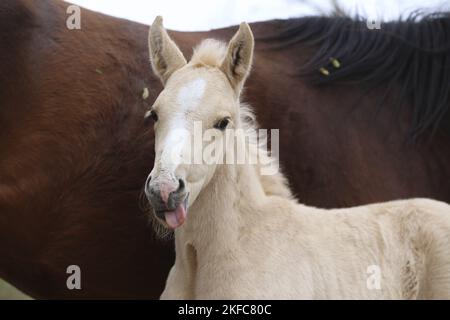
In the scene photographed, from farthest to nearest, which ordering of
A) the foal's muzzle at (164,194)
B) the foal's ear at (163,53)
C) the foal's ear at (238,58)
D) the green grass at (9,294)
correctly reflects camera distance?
the green grass at (9,294), the foal's ear at (163,53), the foal's ear at (238,58), the foal's muzzle at (164,194)

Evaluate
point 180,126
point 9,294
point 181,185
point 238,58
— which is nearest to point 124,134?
point 238,58

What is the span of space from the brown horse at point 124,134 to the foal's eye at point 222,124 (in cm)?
108

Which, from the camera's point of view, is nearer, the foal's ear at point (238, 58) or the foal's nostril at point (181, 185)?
the foal's nostril at point (181, 185)

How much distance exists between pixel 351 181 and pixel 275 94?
0.70m

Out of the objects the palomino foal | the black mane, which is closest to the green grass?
the black mane

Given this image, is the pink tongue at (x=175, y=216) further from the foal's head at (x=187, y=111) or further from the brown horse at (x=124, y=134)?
the brown horse at (x=124, y=134)

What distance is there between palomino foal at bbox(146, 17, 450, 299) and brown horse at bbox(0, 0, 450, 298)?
2.66 feet

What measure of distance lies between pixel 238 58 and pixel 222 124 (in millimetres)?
361

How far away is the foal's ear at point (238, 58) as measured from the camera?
4.18 m

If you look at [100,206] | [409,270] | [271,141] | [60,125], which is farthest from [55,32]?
[409,270]

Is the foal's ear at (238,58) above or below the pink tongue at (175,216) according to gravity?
above

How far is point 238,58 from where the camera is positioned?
423 centimetres

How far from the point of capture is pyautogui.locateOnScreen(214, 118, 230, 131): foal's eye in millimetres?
4043

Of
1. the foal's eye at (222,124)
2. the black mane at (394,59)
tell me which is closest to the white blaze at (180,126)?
the foal's eye at (222,124)
